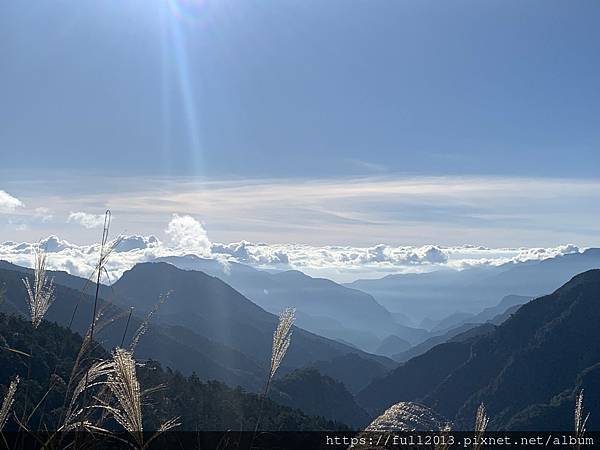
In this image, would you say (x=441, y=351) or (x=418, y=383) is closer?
(x=418, y=383)

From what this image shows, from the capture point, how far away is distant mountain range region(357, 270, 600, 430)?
121975 mm

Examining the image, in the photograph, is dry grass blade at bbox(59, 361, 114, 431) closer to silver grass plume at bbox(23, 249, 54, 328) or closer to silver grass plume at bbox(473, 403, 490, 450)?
silver grass plume at bbox(23, 249, 54, 328)

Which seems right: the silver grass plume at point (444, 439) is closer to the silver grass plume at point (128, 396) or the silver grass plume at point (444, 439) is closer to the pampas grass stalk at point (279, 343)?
the pampas grass stalk at point (279, 343)

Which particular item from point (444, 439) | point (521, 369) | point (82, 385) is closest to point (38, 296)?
point (82, 385)

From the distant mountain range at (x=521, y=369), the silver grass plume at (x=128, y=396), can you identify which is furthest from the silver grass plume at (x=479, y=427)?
the distant mountain range at (x=521, y=369)

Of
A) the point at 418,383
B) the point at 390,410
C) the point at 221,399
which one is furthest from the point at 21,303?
the point at 390,410

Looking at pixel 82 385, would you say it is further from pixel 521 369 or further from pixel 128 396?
pixel 521 369

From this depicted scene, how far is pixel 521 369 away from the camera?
14462 cm

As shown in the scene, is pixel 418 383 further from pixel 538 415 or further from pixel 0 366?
pixel 0 366

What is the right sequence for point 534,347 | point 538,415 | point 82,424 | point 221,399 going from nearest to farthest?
point 82,424
point 221,399
point 538,415
point 534,347

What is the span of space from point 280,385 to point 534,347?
67.5 m

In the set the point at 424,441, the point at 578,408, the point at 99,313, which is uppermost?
the point at 99,313

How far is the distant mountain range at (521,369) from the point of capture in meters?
122

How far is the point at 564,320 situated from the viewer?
154m
